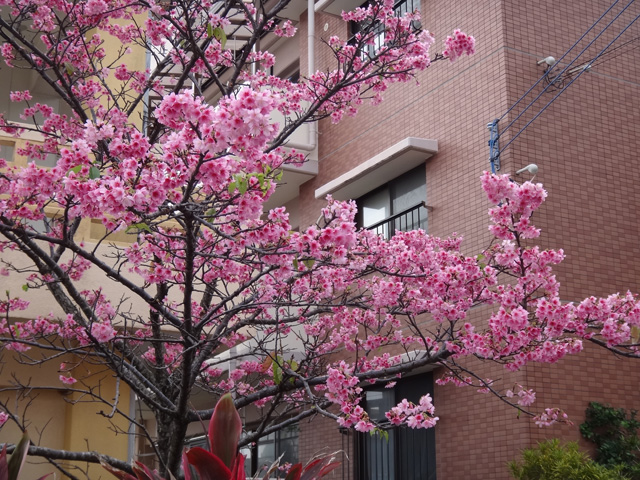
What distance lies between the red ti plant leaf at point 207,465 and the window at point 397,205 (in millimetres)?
8808

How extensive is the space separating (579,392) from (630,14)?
5.87 m

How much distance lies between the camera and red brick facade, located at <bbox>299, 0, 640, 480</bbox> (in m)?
10.1

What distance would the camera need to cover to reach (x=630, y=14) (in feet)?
39.7

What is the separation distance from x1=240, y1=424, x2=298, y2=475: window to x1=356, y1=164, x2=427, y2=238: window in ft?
13.4

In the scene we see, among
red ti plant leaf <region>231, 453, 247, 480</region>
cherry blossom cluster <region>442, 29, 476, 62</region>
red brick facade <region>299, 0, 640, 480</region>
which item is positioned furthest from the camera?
red brick facade <region>299, 0, 640, 480</region>

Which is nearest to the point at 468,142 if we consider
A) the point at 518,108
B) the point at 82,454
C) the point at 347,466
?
the point at 518,108

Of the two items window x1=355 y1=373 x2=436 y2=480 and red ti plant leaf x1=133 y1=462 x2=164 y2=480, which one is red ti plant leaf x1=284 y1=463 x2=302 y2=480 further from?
window x1=355 y1=373 x2=436 y2=480

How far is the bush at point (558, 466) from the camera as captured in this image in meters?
8.54

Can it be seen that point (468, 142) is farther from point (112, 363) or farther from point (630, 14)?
point (112, 363)

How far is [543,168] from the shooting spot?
10812 millimetres

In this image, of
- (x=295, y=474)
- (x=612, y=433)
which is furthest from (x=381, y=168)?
(x=295, y=474)

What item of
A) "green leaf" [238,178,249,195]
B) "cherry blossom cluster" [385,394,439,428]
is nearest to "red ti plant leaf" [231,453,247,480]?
"green leaf" [238,178,249,195]

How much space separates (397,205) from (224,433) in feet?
31.6

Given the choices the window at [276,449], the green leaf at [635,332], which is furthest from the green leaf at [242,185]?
the window at [276,449]
